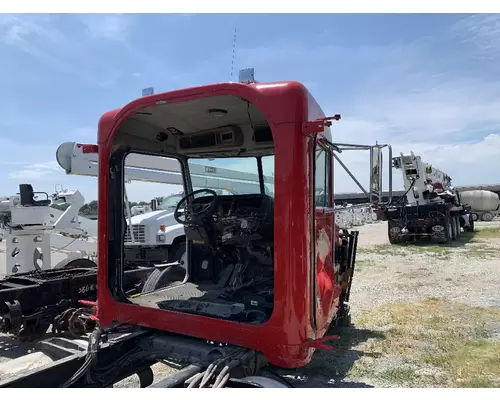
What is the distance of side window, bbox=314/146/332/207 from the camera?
12.8 ft

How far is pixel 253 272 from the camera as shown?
→ 16.3 ft

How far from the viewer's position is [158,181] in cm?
912

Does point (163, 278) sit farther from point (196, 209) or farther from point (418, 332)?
point (418, 332)

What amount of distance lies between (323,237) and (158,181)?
583 cm

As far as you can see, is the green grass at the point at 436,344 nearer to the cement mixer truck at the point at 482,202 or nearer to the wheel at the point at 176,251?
the wheel at the point at 176,251

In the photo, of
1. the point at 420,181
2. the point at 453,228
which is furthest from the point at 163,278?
the point at 453,228

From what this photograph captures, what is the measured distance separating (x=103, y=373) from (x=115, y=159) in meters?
1.96

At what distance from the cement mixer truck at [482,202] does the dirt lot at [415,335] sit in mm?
22095

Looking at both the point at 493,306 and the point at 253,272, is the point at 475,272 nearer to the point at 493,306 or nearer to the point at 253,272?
the point at 493,306

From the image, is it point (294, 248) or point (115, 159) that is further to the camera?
point (115, 159)

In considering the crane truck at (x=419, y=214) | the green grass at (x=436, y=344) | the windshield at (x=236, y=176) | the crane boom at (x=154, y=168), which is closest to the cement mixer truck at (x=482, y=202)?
the crane truck at (x=419, y=214)

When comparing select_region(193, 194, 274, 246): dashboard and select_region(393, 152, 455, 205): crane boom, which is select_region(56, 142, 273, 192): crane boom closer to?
select_region(193, 194, 274, 246): dashboard

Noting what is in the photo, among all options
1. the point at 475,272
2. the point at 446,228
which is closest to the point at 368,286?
the point at 475,272

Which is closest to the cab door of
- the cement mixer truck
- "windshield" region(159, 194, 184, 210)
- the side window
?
the side window
